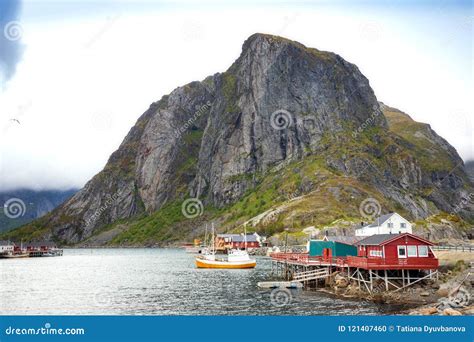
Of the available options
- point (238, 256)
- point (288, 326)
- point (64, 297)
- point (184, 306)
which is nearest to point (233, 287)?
point (184, 306)

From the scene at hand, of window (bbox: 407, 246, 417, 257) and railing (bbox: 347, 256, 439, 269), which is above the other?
window (bbox: 407, 246, 417, 257)

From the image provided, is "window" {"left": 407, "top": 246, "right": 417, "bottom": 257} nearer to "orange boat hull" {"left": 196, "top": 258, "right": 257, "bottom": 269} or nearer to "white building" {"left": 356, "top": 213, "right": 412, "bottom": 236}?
"white building" {"left": 356, "top": 213, "right": 412, "bottom": 236}

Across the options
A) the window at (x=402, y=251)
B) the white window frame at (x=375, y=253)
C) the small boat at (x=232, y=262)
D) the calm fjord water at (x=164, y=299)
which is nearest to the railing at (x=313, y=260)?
the white window frame at (x=375, y=253)

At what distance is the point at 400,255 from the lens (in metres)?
65.2

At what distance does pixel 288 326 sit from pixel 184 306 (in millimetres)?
37855

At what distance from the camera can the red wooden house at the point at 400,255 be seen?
209 ft

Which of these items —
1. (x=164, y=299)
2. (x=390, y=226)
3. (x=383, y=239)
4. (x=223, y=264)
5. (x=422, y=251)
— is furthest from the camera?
(x=390, y=226)

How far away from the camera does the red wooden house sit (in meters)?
63.7

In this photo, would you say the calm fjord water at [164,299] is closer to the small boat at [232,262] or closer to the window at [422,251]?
the window at [422,251]

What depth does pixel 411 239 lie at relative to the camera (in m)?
65.3

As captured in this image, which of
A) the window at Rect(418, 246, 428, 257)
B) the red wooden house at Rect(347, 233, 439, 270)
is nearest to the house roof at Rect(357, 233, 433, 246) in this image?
the red wooden house at Rect(347, 233, 439, 270)

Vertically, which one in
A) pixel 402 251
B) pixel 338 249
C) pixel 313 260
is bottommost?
pixel 313 260

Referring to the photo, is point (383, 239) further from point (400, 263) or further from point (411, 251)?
point (400, 263)

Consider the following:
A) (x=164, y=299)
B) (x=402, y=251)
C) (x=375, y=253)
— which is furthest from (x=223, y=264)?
(x=402, y=251)
